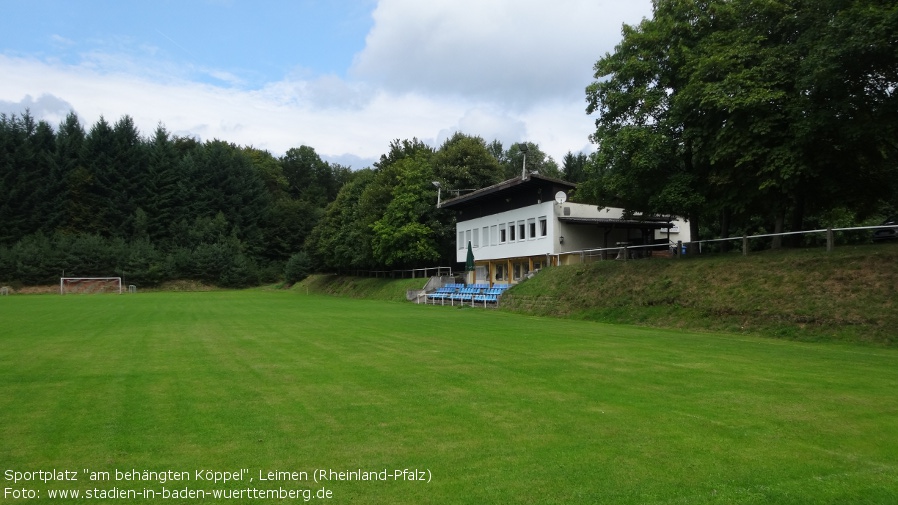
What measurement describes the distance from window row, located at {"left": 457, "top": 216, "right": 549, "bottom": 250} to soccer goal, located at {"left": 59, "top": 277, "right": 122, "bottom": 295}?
47648 mm

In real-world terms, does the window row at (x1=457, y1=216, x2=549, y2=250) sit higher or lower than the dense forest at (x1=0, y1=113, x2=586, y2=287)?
lower

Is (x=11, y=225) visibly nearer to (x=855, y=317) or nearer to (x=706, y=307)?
(x=706, y=307)

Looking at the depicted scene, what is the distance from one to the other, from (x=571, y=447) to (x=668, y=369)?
18.9ft

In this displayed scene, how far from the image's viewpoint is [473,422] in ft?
23.7

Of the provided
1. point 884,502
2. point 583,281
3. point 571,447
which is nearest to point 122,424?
point 571,447

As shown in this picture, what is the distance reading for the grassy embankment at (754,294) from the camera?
57.3ft

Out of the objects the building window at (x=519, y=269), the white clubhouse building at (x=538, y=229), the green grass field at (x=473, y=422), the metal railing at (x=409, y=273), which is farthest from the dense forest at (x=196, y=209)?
the green grass field at (x=473, y=422)

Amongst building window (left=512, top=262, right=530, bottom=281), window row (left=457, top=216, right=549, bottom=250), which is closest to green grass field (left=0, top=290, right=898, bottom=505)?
window row (left=457, top=216, right=549, bottom=250)

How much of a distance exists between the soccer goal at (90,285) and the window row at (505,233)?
47.6 meters

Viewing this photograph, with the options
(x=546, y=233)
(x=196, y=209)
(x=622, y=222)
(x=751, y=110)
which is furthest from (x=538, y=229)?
(x=196, y=209)

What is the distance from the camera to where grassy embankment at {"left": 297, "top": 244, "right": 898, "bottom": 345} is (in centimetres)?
1747

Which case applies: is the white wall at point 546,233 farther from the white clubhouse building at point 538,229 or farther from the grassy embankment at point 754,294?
the grassy embankment at point 754,294

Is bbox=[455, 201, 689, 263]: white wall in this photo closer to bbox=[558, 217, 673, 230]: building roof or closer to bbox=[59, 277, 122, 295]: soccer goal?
bbox=[558, 217, 673, 230]: building roof

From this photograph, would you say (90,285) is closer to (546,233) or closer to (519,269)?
(519,269)
